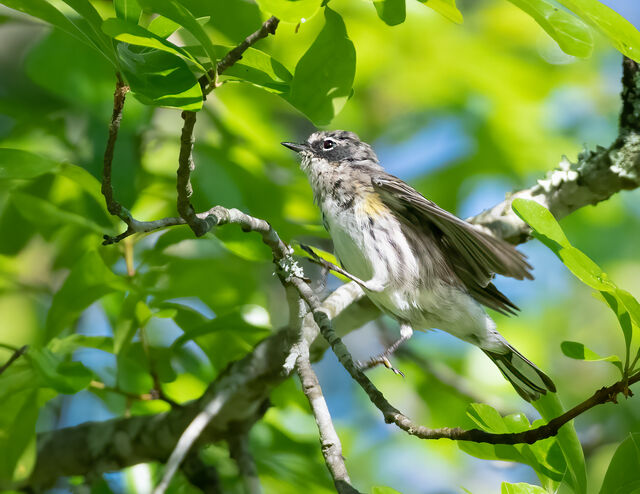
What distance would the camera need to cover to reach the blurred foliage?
1.93m

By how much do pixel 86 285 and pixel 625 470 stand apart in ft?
6.20

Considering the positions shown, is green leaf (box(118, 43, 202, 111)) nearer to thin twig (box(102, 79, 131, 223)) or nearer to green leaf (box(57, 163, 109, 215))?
thin twig (box(102, 79, 131, 223))

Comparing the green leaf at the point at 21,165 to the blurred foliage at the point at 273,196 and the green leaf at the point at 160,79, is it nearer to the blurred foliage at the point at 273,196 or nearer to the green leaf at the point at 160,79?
the blurred foliage at the point at 273,196

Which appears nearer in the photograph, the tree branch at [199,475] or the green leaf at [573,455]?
the green leaf at [573,455]

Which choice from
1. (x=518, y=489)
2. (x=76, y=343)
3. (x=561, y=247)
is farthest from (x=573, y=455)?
(x=76, y=343)

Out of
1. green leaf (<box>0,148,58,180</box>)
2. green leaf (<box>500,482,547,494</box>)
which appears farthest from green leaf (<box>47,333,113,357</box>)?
green leaf (<box>500,482,547,494</box>)

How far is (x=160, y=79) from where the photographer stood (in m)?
1.80

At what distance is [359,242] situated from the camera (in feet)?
9.98

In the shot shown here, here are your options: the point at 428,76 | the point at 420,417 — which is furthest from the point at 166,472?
the point at 428,76

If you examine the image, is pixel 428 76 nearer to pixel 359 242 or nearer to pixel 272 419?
pixel 359 242

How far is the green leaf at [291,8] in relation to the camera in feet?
5.31

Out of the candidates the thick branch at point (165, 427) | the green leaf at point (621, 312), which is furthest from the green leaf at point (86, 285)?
the green leaf at point (621, 312)

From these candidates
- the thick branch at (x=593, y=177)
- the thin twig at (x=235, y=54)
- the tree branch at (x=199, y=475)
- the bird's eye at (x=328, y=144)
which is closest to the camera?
the thin twig at (x=235, y=54)

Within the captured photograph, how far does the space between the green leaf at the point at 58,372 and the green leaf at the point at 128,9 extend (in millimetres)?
1176
